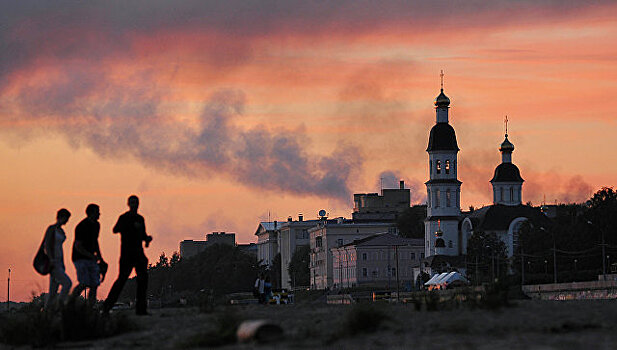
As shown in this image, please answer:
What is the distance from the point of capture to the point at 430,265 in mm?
199250

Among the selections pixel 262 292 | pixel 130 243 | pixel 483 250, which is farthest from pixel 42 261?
pixel 483 250

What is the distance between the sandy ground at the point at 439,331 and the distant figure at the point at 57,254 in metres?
1.52

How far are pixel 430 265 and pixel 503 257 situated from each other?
23.7 m

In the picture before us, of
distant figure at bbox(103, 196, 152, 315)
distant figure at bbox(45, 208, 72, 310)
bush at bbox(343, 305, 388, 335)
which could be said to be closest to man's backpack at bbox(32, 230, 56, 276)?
distant figure at bbox(45, 208, 72, 310)

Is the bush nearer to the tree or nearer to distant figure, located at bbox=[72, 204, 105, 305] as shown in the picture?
distant figure, located at bbox=[72, 204, 105, 305]

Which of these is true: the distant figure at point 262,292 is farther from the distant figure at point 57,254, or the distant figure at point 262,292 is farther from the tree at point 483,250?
the tree at point 483,250

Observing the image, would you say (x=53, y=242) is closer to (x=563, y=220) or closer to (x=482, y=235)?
(x=563, y=220)

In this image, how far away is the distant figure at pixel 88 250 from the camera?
23.7 metres

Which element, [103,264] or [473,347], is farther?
[103,264]

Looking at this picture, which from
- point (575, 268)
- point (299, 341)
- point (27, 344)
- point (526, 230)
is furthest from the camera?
point (526, 230)

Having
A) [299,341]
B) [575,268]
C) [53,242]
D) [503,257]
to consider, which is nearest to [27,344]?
[53,242]

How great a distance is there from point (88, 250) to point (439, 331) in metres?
7.82

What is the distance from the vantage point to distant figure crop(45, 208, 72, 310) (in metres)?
23.3

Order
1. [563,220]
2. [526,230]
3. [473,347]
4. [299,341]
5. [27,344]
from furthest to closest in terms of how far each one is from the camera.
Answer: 1. [526,230]
2. [563,220]
3. [27,344]
4. [299,341]
5. [473,347]
